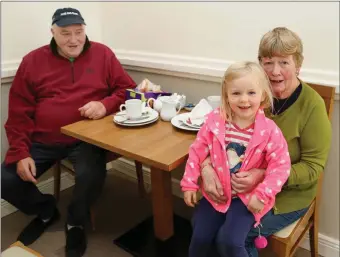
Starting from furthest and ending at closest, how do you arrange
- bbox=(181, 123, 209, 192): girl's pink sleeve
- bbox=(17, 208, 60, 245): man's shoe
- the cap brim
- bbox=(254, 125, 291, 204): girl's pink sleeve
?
bbox=(17, 208, 60, 245): man's shoe → the cap brim → bbox=(181, 123, 209, 192): girl's pink sleeve → bbox=(254, 125, 291, 204): girl's pink sleeve

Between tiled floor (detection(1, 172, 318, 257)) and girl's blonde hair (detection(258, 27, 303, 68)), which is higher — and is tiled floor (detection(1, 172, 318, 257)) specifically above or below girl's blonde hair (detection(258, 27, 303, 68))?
below

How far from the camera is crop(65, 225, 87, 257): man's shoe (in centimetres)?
199

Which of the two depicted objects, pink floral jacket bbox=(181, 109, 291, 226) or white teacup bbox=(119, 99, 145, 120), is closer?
pink floral jacket bbox=(181, 109, 291, 226)

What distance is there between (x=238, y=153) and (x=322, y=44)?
0.71 m

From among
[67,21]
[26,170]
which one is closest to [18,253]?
[26,170]

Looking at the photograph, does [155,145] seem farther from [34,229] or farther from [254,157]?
[34,229]

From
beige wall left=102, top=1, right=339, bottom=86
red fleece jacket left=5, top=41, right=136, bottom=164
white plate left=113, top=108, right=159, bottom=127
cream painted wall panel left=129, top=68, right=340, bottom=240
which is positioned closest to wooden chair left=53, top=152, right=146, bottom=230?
red fleece jacket left=5, top=41, right=136, bottom=164

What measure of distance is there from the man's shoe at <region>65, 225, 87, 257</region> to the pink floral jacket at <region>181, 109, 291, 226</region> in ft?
2.89

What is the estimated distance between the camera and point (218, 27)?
205cm

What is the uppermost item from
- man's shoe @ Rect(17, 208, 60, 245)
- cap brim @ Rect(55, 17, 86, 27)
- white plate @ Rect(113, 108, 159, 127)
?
cap brim @ Rect(55, 17, 86, 27)

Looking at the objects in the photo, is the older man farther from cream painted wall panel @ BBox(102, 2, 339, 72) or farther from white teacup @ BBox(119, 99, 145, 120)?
cream painted wall panel @ BBox(102, 2, 339, 72)

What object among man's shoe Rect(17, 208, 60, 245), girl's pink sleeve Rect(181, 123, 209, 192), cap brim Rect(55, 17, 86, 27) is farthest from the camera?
man's shoe Rect(17, 208, 60, 245)

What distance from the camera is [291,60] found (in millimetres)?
1441

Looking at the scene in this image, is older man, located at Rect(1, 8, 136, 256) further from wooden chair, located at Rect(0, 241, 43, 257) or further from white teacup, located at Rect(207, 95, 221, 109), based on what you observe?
wooden chair, located at Rect(0, 241, 43, 257)
